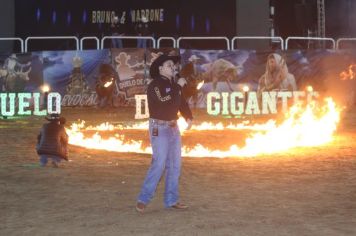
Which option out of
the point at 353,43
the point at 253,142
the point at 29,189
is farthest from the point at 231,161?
the point at 353,43

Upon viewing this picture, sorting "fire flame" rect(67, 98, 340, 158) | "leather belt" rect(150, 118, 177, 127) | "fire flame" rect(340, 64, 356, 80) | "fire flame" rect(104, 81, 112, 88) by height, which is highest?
"fire flame" rect(340, 64, 356, 80)

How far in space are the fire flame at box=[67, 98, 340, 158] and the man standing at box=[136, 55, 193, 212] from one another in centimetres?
486

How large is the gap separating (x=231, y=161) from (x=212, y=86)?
1173 centimetres

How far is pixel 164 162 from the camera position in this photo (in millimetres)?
7453

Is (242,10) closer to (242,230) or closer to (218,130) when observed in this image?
(218,130)

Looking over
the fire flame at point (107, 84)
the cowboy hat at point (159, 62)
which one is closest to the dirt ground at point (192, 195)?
the cowboy hat at point (159, 62)

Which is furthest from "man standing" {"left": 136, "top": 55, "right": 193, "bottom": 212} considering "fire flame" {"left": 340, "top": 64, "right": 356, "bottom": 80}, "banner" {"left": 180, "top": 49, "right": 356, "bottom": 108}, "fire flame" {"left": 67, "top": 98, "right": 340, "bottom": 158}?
"fire flame" {"left": 340, "top": 64, "right": 356, "bottom": 80}

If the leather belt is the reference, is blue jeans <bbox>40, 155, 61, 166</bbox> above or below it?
below

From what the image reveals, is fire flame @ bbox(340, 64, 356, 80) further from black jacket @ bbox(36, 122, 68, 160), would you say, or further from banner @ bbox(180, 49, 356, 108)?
black jacket @ bbox(36, 122, 68, 160)

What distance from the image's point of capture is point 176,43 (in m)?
23.9

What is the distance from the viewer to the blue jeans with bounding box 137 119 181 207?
741 cm

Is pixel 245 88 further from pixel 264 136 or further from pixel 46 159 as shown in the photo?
pixel 46 159

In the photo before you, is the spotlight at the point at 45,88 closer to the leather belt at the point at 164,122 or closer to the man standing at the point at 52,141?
the man standing at the point at 52,141

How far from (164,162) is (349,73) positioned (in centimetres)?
1779
